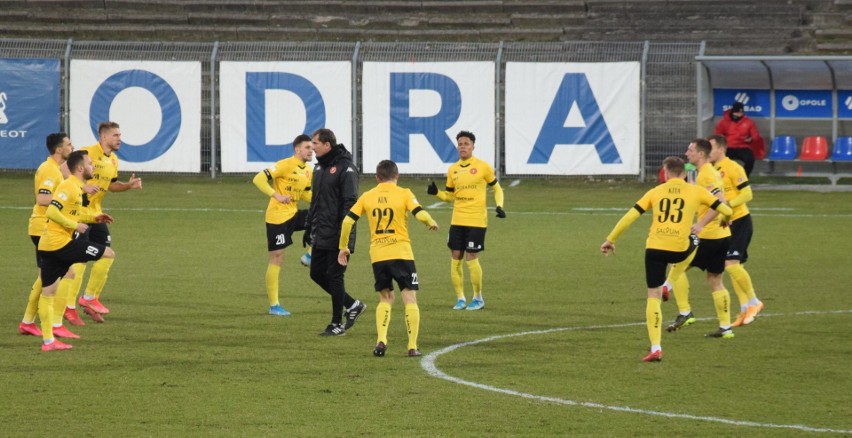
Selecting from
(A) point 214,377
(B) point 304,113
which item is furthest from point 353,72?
(A) point 214,377

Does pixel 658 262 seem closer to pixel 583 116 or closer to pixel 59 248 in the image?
pixel 59 248

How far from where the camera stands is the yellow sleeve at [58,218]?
40.7 ft

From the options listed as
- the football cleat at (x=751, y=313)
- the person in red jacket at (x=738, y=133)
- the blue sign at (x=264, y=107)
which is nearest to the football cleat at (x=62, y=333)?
the football cleat at (x=751, y=313)

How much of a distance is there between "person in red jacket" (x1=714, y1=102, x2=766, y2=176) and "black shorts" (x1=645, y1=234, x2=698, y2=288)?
17.4 m

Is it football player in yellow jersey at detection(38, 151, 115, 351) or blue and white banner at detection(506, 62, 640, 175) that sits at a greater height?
blue and white banner at detection(506, 62, 640, 175)

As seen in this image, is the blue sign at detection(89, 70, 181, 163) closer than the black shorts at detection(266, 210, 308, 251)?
No

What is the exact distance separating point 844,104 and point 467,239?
731 inches

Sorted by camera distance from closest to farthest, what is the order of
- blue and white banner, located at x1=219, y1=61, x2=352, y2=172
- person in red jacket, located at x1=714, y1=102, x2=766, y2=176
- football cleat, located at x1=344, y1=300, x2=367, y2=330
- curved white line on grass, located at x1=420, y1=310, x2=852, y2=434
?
1. curved white line on grass, located at x1=420, y1=310, x2=852, y2=434
2. football cleat, located at x1=344, y1=300, x2=367, y2=330
3. person in red jacket, located at x1=714, y1=102, x2=766, y2=176
4. blue and white banner, located at x1=219, y1=61, x2=352, y2=172

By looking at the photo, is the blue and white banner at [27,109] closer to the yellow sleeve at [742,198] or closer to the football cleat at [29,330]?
the football cleat at [29,330]

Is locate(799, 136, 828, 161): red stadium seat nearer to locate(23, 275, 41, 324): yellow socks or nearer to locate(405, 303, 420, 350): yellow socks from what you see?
locate(405, 303, 420, 350): yellow socks

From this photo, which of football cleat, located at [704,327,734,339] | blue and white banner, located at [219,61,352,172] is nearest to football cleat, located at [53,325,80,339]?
football cleat, located at [704,327,734,339]

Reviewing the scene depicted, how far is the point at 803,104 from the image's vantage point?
3188 cm

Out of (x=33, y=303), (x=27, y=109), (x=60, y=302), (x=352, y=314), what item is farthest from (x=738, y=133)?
(x=33, y=303)

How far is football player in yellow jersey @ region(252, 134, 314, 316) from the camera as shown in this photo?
15281 mm
